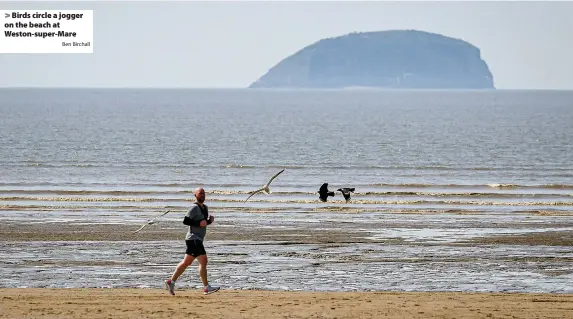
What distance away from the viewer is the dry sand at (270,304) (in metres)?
14.1

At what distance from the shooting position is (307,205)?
33.4 meters

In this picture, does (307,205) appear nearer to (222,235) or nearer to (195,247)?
(222,235)

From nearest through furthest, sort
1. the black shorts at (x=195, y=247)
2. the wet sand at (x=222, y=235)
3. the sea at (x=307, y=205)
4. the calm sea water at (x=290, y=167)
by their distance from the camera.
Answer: the black shorts at (x=195, y=247) → the sea at (x=307, y=205) → the wet sand at (x=222, y=235) → the calm sea water at (x=290, y=167)

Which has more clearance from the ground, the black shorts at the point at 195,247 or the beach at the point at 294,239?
the black shorts at the point at 195,247

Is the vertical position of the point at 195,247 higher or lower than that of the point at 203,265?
higher

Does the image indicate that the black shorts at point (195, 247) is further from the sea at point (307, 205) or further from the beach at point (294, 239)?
the sea at point (307, 205)

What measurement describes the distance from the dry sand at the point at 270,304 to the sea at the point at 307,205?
43.8 inches

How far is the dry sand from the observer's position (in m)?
14.1

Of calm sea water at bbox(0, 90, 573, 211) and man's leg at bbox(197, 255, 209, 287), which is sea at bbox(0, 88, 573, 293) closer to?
calm sea water at bbox(0, 90, 573, 211)

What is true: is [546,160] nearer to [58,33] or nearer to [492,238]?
[58,33]

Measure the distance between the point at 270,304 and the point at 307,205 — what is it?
60.9 feet

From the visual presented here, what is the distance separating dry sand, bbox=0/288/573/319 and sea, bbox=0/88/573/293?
1113 mm

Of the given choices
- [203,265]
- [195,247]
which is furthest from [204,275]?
[195,247]

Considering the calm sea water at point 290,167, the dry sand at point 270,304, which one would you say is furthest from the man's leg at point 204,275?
the calm sea water at point 290,167
